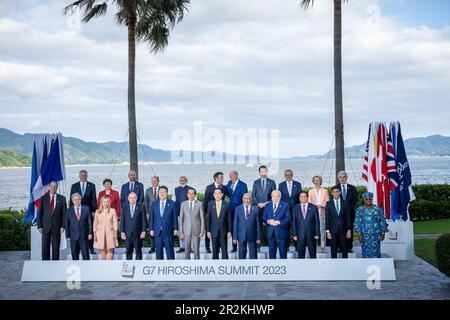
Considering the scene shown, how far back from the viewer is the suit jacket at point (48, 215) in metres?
10.2

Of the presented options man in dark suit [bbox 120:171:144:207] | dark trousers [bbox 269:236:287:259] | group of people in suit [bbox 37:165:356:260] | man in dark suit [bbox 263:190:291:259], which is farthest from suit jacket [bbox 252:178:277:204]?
man in dark suit [bbox 120:171:144:207]

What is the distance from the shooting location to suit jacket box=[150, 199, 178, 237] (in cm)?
975

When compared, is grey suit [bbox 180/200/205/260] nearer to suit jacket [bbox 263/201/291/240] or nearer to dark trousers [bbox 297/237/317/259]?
suit jacket [bbox 263/201/291/240]

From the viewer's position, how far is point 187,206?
9906 millimetres

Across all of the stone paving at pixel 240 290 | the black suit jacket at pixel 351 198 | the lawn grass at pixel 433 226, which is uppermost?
the black suit jacket at pixel 351 198

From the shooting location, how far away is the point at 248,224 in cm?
950

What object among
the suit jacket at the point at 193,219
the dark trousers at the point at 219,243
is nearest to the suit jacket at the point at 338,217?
the dark trousers at the point at 219,243

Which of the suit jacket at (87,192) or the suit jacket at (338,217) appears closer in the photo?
the suit jacket at (338,217)

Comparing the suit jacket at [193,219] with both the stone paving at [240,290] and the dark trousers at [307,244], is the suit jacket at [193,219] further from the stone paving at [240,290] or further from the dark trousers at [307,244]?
the dark trousers at [307,244]

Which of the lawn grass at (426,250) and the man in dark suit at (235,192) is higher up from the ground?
the man in dark suit at (235,192)
